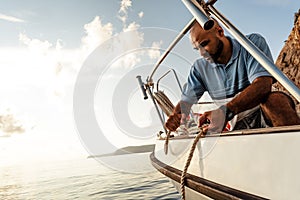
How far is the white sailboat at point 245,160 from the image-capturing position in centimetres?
146

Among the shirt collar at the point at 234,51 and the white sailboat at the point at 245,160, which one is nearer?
the white sailboat at the point at 245,160

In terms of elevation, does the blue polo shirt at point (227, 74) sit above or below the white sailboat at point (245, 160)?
above

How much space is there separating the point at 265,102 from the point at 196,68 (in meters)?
1.11

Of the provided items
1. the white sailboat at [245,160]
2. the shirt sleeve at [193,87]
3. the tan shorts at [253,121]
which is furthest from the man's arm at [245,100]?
the shirt sleeve at [193,87]

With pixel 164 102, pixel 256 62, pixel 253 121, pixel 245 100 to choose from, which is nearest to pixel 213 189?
pixel 245 100

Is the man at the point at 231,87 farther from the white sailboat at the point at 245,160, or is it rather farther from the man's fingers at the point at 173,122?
the white sailboat at the point at 245,160

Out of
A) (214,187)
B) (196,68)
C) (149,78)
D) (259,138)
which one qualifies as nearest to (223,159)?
(214,187)

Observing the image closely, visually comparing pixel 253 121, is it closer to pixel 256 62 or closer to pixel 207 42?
pixel 256 62

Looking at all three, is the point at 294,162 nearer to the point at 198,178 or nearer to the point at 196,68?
the point at 198,178

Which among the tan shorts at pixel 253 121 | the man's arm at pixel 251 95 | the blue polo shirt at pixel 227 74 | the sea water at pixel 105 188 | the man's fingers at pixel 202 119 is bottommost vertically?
the sea water at pixel 105 188

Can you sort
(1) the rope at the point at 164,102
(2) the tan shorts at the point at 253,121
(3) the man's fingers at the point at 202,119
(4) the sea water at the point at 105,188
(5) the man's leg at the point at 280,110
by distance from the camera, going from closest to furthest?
(5) the man's leg at the point at 280,110 < (3) the man's fingers at the point at 202,119 < (2) the tan shorts at the point at 253,121 < (1) the rope at the point at 164,102 < (4) the sea water at the point at 105,188

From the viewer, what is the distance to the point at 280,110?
6.79ft

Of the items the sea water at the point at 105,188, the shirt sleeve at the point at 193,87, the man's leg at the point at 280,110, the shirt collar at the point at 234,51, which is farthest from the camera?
the sea water at the point at 105,188

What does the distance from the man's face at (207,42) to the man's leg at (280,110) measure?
0.65m
